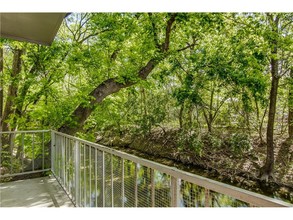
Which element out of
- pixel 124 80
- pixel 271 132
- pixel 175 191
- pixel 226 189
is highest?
pixel 124 80

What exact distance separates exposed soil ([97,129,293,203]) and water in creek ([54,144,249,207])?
200 inches

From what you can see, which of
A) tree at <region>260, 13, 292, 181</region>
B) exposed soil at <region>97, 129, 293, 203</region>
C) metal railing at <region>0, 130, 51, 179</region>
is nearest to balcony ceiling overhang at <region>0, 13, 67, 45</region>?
metal railing at <region>0, 130, 51, 179</region>

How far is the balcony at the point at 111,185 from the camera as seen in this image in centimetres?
111

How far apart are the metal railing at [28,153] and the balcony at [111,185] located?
0.04 m

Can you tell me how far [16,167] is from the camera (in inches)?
193

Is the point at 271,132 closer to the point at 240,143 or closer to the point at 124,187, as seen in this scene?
the point at 240,143

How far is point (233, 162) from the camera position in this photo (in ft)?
24.1

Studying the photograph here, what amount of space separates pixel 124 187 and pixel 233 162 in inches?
250

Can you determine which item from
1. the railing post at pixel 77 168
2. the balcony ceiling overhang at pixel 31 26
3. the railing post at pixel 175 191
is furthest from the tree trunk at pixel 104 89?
the railing post at pixel 175 191

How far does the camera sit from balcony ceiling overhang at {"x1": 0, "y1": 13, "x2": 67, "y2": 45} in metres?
2.21

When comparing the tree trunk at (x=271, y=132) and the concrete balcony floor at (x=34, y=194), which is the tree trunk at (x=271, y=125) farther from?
the concrete balcony floor at (x=34, y=194)

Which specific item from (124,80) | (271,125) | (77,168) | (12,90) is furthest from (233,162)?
(12,90)
